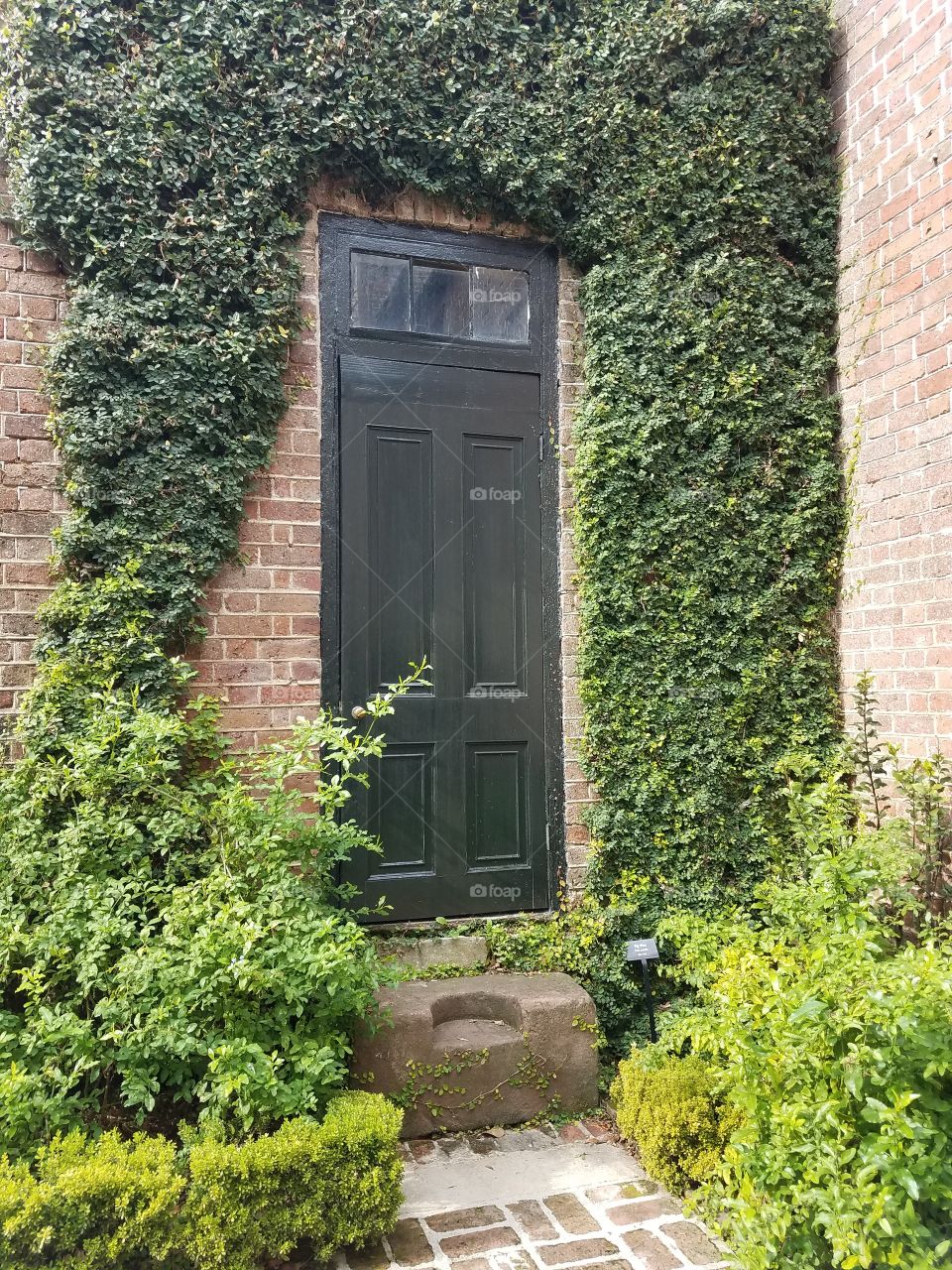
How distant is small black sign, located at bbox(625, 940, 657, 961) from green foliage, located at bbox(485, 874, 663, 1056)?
0.26 m

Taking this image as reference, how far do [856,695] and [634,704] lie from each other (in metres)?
1.01

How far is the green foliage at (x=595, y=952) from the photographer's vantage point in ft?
12.3

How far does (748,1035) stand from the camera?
2285mm

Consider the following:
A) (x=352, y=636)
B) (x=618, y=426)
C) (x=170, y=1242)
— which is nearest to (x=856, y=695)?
(x=618, y=426)

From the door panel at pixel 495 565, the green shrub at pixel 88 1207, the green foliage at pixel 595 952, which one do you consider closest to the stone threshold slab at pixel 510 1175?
the green foliage at pixel 595 952

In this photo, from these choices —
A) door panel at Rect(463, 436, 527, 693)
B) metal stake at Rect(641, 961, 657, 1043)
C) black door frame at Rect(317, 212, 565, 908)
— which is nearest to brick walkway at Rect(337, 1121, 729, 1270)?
metal stake at Rect(641, 961, 657, 1043)

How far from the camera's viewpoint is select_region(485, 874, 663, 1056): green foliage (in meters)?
3.74

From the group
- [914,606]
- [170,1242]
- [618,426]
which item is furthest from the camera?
[618,426]

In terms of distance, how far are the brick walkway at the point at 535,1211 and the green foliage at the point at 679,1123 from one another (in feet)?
0.33

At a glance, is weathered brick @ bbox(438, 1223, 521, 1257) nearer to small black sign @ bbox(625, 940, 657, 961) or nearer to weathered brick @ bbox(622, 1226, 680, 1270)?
weathered brick @ bbox(622, 1226, 680, 1270)

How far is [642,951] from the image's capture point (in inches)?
139

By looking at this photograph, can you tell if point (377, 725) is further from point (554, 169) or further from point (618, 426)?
point (554, 169)

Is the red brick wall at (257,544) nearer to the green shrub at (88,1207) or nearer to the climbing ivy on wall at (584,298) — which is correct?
the climbing ivy on wall at (584,298)

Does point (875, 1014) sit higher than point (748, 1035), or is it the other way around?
point (875, 1014)
